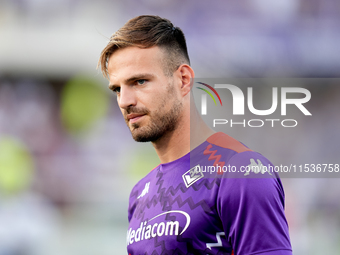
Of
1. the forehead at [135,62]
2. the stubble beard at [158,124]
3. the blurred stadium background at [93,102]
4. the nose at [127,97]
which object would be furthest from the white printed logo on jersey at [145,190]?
the blurred stadium background at [93,102]

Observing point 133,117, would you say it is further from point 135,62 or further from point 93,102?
point 93,102

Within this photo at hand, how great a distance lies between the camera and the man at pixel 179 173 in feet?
4.11

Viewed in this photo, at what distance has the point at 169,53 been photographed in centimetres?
170

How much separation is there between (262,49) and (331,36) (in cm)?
103

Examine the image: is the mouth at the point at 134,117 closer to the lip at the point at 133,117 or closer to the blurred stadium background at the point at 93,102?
the lip at the point at 133,117

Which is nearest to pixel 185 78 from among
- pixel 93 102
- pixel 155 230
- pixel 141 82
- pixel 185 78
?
pixel 185 78

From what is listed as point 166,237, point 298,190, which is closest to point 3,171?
point 298,190

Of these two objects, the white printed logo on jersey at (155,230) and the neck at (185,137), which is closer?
the white printed logo on jersey at (155,230)

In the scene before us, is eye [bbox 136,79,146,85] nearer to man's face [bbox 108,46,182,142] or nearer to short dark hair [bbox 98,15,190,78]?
man's face [bbox 108,46,182,142]

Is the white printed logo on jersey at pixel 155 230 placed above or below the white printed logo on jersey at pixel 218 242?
above

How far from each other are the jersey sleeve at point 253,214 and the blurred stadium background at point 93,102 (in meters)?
3.78

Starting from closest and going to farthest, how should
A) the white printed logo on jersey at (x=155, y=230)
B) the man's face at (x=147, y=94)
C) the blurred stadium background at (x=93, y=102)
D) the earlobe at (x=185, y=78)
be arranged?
the white printed logo on jersey at (x=155, y=230), the man's face at (x=147, y=94), the earlobe at (x=185, y=78), the blurred stadium background at (x=93, y=102)

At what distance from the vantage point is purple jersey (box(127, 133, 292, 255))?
1.24m

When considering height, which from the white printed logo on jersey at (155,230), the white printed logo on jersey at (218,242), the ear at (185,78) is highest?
the ear at (185,78)
